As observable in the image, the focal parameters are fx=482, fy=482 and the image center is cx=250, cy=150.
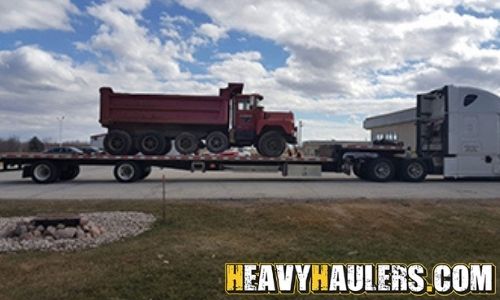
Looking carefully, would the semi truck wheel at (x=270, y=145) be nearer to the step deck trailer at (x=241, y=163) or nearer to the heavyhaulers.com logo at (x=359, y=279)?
the step deck trailer at (x=241, y=163)

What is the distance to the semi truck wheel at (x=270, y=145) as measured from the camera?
2006 cm

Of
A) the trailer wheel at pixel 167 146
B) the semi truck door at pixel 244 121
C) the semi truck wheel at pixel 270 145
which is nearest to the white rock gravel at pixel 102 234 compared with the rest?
the trailer wheel at pixel 167 146

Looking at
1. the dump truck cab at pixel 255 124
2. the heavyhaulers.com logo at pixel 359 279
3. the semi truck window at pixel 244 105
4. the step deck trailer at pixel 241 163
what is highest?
the semi truck window at pixel 244 105

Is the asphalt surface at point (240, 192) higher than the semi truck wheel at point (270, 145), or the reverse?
the semi truck wheel at point (270, 145)

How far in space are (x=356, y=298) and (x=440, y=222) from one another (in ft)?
15.7

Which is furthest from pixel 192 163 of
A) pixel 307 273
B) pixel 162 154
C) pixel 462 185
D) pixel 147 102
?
pixel 307 273

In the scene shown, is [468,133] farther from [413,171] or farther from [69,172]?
[69,172]

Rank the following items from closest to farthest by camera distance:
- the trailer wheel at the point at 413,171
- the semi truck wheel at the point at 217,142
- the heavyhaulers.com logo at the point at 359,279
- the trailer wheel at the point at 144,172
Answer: the heavyhaulers.com logo at the point at 359,279, the trailer wheel at the point at 144,172, the semi truck wheel at the point at 217,142, the trailer wheel at the point at 413,171

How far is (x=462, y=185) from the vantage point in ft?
61.0

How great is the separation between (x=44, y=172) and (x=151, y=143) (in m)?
4.29

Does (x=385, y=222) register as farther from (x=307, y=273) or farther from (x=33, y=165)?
(x=33, y=165)

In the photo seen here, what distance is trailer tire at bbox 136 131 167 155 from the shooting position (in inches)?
784

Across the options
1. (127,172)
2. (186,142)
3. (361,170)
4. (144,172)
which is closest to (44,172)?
(127,172)

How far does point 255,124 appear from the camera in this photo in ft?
65.8
